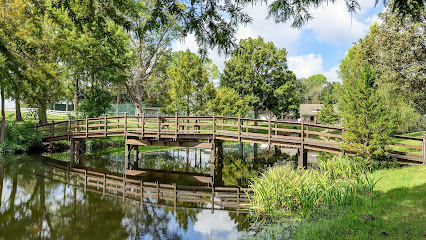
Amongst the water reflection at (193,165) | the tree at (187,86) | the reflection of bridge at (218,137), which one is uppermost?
the tree at (187,86)

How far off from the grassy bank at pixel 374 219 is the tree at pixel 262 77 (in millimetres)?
26149

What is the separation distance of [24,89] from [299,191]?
22.5ft

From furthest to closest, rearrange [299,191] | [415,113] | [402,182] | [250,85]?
1. [250,85]
2. [415,113]
3. [402,182]
4. [299,191]

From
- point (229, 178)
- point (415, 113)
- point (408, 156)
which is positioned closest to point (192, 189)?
point (229, 178)

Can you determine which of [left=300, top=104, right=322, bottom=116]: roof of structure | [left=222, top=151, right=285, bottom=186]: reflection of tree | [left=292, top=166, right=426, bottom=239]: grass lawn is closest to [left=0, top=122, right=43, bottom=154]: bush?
[left=222, top=151, right=285, bottom=186]: reflection of tree

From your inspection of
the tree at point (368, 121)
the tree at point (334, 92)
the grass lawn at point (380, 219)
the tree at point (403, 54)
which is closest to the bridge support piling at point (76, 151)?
the tree at point (368, 121)

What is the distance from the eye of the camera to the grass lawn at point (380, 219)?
4.99 metres

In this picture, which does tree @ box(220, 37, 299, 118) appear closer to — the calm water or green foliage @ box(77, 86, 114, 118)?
green foliage @ box(77, 86, 114, 118)

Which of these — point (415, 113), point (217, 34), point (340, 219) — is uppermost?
point (217, 34)

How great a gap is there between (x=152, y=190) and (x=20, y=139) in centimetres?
1430

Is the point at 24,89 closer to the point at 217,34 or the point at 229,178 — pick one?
the point at 217,34

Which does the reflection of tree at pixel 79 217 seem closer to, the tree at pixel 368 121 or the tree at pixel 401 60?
the tree at pixel 368 121

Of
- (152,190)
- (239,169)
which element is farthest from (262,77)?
(152,190)

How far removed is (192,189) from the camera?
1155cm
